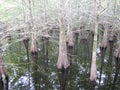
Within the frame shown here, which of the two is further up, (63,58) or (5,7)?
(5,7)

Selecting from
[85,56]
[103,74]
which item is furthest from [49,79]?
[85,56]

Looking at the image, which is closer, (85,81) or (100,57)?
(85,81)

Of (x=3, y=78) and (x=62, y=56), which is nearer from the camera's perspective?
(x=3, y=78)

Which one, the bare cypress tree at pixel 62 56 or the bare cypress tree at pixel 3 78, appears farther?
the bare cypress tree at pixel 62 56

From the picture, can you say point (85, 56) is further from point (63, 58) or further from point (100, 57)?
point (63, 58)

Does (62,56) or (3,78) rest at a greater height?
(62,56)

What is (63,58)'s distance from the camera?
64.8 ft

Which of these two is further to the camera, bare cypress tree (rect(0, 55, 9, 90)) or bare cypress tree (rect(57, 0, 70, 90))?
bare cypress tree (rect(57, 0, 70, 90))

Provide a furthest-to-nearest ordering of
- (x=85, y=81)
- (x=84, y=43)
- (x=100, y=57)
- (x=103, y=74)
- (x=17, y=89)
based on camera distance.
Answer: (x=84, y=43)
(x=100, y=57)
(x=103, y=74)
(x=85, y=81)
(x=17, y=89)

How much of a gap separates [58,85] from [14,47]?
41.5ft

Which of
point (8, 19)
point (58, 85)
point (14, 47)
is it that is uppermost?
point (8, 19)

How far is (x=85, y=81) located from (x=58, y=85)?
2445 mm

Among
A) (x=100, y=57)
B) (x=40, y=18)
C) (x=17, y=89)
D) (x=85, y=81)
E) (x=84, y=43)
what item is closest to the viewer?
(x=17, y=89)

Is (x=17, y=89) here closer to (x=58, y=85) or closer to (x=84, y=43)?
(x=58, y=85)
